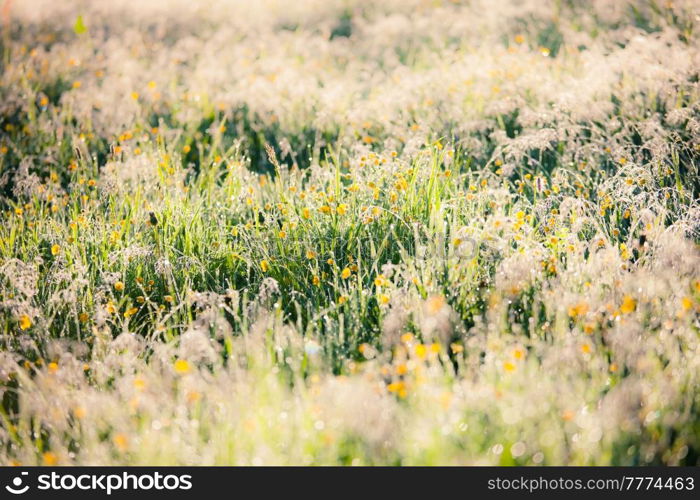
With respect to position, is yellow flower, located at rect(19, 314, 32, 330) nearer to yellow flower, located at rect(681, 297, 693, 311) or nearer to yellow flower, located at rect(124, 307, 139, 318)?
Answer: yellow flower, located at rect(124, 307, 139, 318)

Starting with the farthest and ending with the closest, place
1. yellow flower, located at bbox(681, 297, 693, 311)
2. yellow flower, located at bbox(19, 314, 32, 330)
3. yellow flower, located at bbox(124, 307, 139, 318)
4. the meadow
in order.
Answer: yellow flower, located at bbox(124, 307, 139, 318) → yellow flower, located at bbox(19, 314, 32, 330) → yellow flower, located at bbox(681, 297, 693, 311) → the meadow

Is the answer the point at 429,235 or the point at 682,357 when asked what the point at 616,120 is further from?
the point at 682,357

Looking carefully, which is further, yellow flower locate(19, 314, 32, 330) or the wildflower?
yellow flower locate(19, 314, 32, 330)

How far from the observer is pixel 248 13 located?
315 inches

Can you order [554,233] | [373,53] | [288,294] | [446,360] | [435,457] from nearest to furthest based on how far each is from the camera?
[435,457]
[446,360]
[288,294]
[554,233]
[373,53]

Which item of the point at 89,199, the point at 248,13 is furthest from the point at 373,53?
the point at 89,199

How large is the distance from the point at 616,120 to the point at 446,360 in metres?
2.38

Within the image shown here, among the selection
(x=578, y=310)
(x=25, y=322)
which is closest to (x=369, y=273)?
(x=578, y=310)
